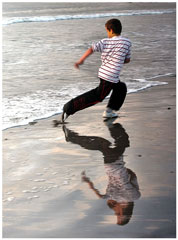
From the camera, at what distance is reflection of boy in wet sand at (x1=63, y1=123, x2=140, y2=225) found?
140 inches

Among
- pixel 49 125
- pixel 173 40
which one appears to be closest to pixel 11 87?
pixel 49 125

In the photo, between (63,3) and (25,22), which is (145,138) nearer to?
(25,22)

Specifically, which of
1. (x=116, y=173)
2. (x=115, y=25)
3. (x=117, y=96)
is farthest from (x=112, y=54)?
(x=116, y=173)

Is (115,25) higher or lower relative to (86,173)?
higher

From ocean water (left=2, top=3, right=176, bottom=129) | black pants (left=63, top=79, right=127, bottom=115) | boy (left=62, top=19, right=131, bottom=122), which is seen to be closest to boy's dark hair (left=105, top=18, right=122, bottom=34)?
boy (left=62, top=19, right=131, bottom=122)

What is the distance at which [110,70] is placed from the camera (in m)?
6.26

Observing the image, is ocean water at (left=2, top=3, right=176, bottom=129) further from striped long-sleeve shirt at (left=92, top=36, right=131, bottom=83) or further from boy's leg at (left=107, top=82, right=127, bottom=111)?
striped long-sleeve shirt at (left=92, top=36, right=131, bottom=83)

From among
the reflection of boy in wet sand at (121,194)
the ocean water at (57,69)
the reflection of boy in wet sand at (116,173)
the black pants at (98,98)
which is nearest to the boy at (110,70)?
the black pants at (98,98)

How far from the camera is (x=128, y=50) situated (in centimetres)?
622

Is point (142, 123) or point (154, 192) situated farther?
point (142, 123)

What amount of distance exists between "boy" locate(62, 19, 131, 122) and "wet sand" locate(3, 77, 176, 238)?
0.64ft

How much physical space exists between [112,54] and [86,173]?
2313mm

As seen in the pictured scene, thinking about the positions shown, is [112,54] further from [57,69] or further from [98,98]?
[57,69]

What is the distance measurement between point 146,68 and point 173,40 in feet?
18.5
